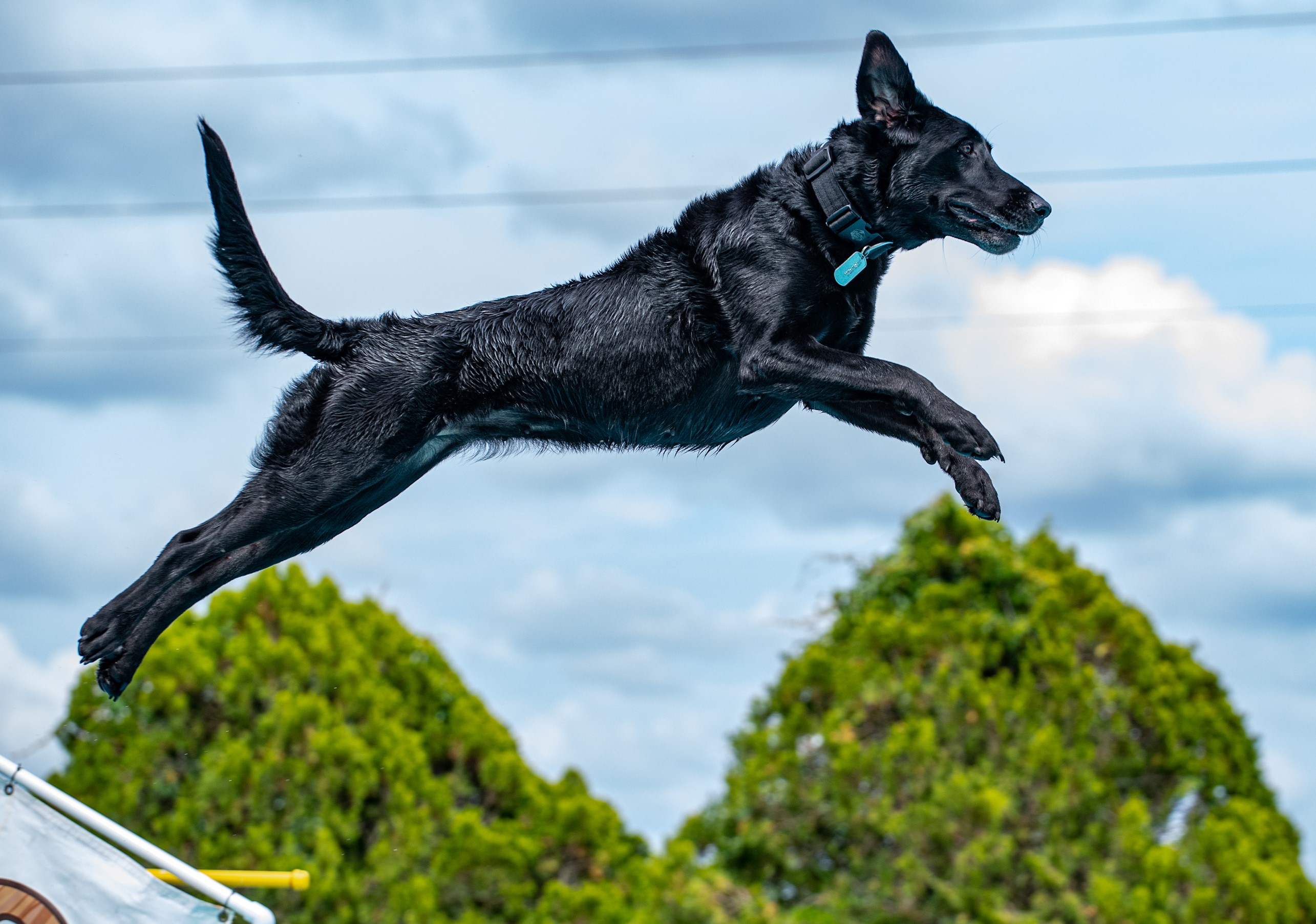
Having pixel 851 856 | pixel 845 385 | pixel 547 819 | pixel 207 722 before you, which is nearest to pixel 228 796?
pixel 207 722

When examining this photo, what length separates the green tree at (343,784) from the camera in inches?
326

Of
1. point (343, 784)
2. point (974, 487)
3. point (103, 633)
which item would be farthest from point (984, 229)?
point (343, 784)

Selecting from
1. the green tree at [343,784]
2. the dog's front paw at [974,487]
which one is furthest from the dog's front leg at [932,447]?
the green tree at [343,784]

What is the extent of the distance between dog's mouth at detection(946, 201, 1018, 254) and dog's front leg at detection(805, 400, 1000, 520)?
0.59 metres

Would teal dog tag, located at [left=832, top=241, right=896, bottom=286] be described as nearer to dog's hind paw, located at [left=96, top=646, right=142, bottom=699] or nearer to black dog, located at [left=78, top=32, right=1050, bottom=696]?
black dog, located at [left=78, top=32, right=1050, bottom=696]

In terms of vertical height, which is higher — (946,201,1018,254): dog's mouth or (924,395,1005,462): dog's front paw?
(946,201,1018,254): dog's mouth

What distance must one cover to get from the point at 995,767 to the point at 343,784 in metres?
4.00

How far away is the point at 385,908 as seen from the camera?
27.0 ft

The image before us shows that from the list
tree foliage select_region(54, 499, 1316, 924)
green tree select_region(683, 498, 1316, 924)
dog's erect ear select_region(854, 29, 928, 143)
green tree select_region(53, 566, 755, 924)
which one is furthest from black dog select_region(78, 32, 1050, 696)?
green tree select_region(683, 498, 1316, 924)

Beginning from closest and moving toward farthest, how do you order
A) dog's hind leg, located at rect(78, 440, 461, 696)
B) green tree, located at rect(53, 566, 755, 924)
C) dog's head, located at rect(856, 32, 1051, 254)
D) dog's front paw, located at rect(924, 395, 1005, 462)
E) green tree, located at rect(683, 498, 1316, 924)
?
dog's front paw, located at rect(924, 395, 1005, 462), dog's head, located at rect(856, 32, 1051, 254), dog's hind leg, located at rect(78, 440, 461, 696), green tree, located at rect(683, 498, 1316, 924), green tree, located at rect(53, 566, 755, 924)

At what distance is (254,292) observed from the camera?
183 inches

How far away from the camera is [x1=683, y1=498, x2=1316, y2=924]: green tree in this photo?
7.94 meters

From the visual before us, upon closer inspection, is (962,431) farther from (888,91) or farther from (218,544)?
(218,544)

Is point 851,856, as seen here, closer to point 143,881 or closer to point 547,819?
point 547,819
